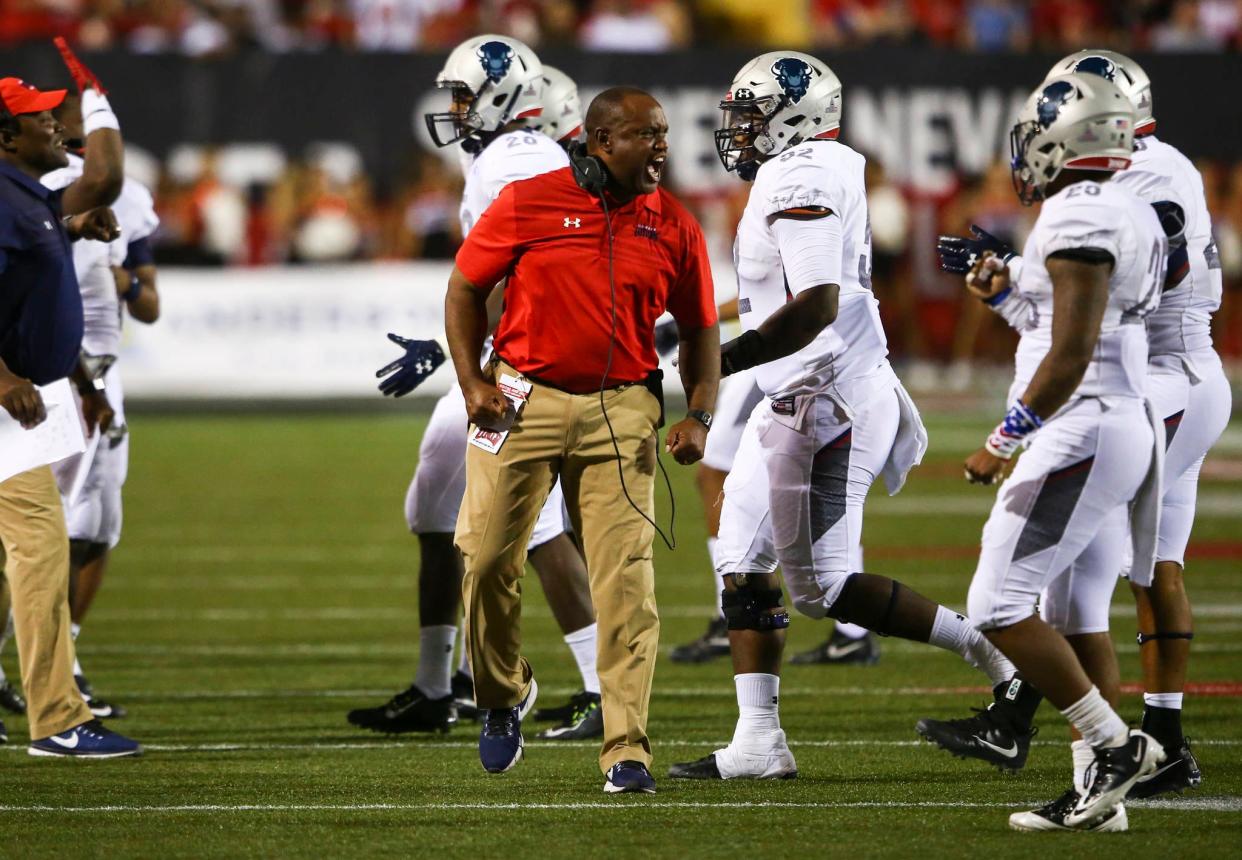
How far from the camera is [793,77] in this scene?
229 inches

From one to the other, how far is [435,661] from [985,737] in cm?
188

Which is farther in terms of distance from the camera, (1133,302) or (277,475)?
(277,475)

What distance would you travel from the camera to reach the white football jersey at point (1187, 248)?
5.41 metres

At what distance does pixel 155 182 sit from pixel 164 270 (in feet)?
5.65

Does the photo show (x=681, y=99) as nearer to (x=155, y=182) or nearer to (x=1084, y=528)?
(x=155, y=182)

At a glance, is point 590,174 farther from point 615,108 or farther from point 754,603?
point 754,603

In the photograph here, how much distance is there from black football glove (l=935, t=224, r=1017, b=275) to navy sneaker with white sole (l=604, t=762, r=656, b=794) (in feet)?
5.02

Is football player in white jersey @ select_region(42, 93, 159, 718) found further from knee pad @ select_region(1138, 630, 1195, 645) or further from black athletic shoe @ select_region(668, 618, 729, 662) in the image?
knee pad @ select_region(1138, 630, 1195, 645)

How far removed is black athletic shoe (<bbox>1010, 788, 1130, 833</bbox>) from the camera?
485 cm

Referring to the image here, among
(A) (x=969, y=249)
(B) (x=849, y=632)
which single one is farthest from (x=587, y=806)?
(B) (x=849, y=632)

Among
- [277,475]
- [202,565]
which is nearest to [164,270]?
[277,475]

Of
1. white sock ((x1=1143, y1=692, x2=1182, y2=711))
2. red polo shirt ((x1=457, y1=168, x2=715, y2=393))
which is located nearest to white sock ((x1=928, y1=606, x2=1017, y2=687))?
white sock ((x1=1143, y1=692, x2=1182, y2=711))

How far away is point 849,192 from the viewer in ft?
18.4

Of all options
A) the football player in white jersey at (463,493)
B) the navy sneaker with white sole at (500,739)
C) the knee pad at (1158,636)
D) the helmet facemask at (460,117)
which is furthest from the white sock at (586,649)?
the knee pad at (1158,636)
